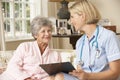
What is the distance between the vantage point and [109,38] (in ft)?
5.86

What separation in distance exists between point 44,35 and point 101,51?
2.38 feet

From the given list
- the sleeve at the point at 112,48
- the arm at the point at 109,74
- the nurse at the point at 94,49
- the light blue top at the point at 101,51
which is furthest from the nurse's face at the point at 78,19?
the arm at the point at 109,74

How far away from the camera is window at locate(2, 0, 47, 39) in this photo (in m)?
4.20

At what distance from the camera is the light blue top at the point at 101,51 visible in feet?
5.81

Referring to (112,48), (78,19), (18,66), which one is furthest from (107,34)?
(18,66)

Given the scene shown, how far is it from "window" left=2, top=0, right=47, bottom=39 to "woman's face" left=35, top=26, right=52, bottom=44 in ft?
6.02

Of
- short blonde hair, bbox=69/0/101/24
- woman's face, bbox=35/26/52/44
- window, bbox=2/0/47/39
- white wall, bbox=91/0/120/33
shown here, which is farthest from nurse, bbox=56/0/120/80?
white wall, bbox=91/0/120/33

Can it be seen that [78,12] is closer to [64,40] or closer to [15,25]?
[15,25]

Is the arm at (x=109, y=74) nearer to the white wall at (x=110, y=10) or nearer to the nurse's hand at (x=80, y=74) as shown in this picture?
the nurse's hand at (x=80, y=74)

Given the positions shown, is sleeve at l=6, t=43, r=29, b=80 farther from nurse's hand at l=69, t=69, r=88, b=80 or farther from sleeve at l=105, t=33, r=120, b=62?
sleeve at l=105, t=33, r=120, b=62

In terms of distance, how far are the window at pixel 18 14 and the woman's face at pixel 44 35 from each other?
183 centimetres

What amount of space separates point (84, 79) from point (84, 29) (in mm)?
373

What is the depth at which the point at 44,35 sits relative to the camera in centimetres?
241

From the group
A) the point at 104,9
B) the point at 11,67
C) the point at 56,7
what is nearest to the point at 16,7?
the point at 56,7
